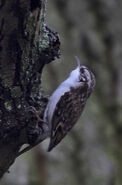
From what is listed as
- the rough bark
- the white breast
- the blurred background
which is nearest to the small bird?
the white breast

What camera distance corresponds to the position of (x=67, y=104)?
115 inches

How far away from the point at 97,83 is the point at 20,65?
3907 mm

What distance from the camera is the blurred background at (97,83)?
17.3ft

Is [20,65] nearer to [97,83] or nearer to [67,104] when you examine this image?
[67,104]

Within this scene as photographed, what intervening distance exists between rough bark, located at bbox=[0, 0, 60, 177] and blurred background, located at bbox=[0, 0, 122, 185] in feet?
9.99

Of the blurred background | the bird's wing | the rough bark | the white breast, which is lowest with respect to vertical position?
the blurred background

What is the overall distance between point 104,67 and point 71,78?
2.81 metres

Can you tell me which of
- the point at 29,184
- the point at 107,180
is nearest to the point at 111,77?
the point at 107,180

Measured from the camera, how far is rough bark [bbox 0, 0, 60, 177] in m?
1.80

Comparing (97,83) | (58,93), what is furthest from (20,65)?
(97,83)

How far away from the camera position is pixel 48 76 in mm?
5617

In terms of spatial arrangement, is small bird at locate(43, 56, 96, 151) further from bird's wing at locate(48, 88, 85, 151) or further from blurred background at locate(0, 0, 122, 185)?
blurred background at locate(0, 0, 122, 185)

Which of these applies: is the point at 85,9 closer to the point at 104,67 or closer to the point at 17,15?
the point at 104,67

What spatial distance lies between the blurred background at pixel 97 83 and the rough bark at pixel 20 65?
305 cm
